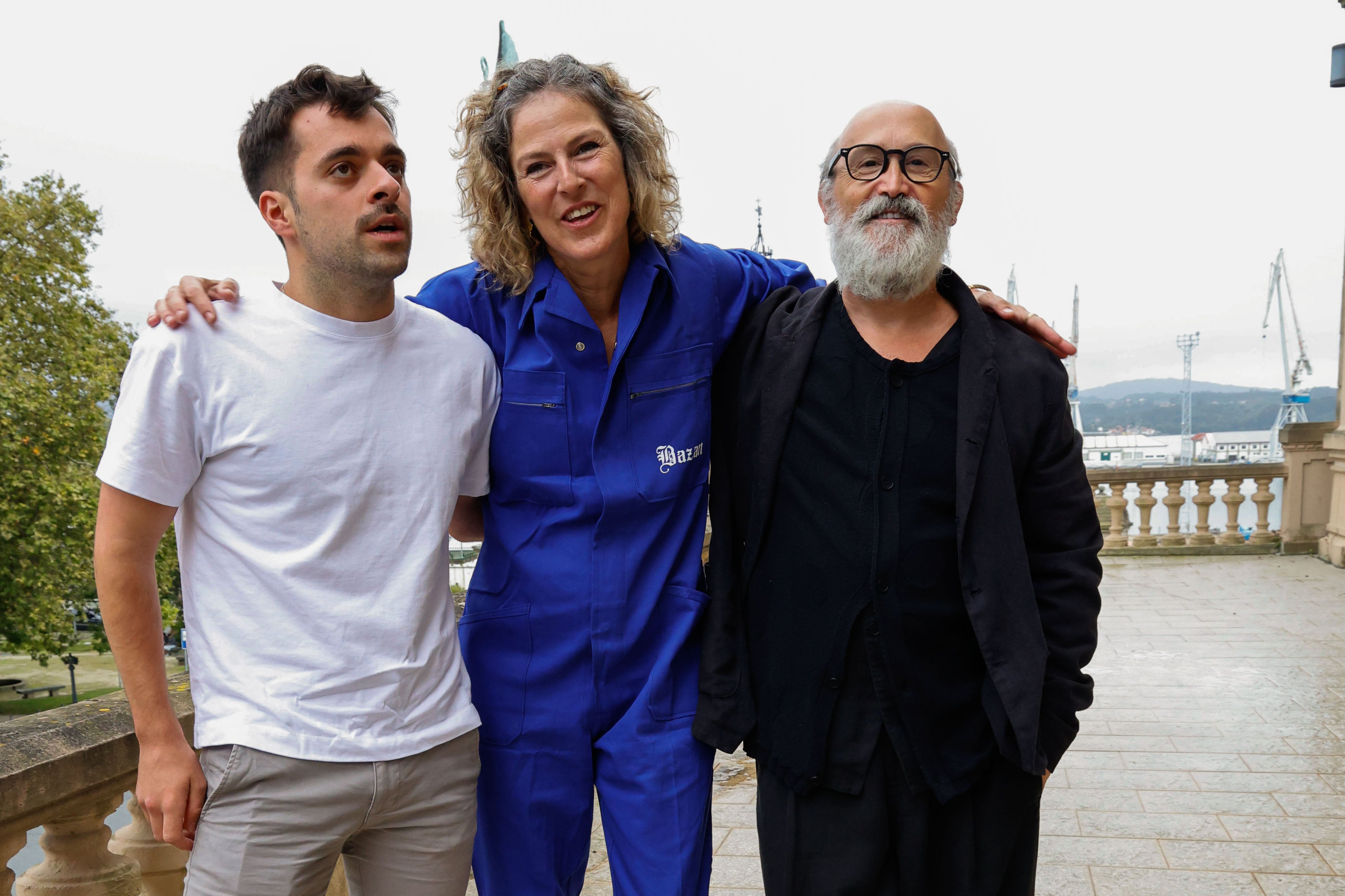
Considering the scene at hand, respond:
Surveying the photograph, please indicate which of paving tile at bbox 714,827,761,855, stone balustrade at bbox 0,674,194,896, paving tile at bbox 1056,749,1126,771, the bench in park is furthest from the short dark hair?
the bench in park

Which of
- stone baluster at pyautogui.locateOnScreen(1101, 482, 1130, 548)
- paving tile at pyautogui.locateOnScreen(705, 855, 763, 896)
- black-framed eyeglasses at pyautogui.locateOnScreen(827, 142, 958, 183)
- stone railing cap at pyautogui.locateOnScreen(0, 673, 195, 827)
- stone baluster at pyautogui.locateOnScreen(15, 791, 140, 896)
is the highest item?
black-framed eyeglasses at pyautogui.locateOnScreen(827, 142, 958, 183)

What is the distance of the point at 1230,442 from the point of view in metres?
43.5

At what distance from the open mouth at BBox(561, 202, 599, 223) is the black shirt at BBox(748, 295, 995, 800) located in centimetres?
60

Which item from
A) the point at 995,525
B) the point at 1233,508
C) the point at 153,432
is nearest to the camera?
the point at 153,432

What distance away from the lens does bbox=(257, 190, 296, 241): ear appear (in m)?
1.81

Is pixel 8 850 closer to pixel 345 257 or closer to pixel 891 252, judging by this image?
pixel 345 257

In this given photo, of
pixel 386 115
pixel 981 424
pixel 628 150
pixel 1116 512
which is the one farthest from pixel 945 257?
pixel 1116 512

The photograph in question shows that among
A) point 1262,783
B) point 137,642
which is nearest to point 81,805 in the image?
point 137,642

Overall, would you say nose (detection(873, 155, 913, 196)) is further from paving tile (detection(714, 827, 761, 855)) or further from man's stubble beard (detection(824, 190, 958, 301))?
paving tile (detection(714, 827, 761, 855))

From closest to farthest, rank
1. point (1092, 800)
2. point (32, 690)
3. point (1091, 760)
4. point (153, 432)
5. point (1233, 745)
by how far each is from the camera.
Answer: point (153, 432) < point (1092, 800) < point (1091, 760) < point (1233, 745) < point (32, 690)

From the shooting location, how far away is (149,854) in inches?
95.1

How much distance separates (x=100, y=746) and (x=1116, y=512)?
11.2 meters

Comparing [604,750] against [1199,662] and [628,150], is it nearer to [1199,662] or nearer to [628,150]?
[628,150]

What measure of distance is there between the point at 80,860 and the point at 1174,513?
36.9ft
